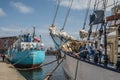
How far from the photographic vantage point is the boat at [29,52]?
41781 mm

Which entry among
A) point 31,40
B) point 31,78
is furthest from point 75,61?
point 31,40

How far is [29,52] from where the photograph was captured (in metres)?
42.0

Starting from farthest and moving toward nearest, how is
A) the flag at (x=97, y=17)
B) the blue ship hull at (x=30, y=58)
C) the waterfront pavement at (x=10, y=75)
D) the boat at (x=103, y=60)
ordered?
1. the blue ship hull at (x=30, y=58)
2. the waterfront pavement at (x=10, y=75)
3. the flag at (x=97, y=17)
4. the boat at (x=103, y=60)

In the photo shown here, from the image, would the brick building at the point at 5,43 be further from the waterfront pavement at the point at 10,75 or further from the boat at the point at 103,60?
the boat at the point at 103,60

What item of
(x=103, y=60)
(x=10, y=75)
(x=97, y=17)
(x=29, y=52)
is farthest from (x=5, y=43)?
(x=103, y=60)

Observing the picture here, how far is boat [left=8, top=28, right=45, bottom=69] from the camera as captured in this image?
41781mm

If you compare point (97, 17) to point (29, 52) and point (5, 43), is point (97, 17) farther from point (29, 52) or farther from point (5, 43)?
point (5, 43)

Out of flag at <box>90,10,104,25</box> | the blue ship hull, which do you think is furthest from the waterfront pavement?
the blue ship hull

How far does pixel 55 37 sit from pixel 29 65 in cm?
2102

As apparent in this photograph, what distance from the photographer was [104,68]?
12.1 metres

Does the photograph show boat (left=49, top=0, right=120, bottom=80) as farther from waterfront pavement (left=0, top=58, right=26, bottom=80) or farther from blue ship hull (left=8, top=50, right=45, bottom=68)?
blue ship hull (left=8, top=50, right=45, bottom=68)

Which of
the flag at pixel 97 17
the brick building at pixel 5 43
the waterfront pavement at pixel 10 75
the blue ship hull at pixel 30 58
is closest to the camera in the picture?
the flag at pixel 97 17

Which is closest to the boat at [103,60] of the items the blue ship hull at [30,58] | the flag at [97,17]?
the flag at [97,17]

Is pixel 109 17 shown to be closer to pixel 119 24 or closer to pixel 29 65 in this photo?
pixel 119 24
